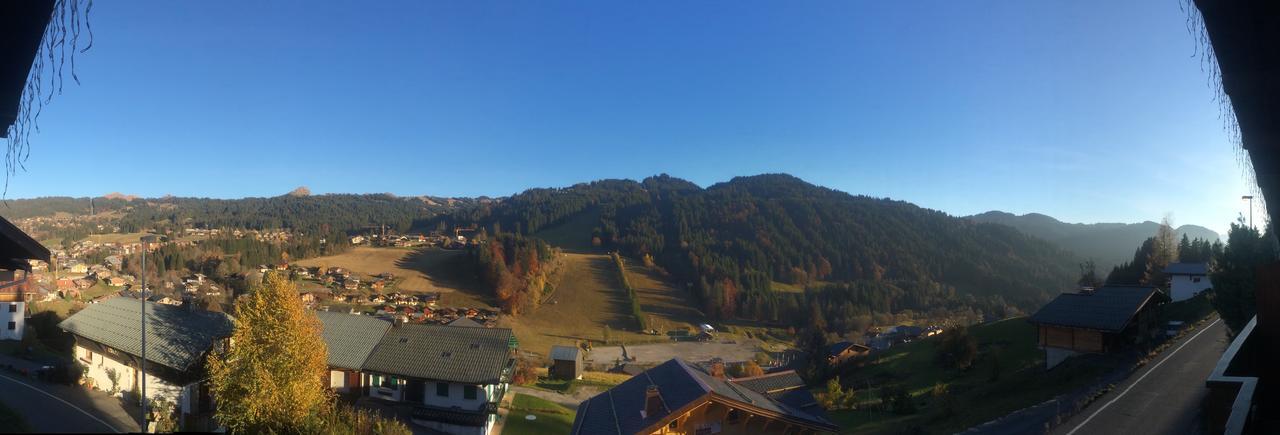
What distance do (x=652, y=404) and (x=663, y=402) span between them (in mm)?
359

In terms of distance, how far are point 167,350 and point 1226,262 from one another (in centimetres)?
3677

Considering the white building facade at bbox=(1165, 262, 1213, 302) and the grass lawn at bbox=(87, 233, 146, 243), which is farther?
the grass lawn at bbox=(87, 233, 146, 243)

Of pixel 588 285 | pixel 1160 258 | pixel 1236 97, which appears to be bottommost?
pixel 588 285

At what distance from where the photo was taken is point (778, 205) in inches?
6860

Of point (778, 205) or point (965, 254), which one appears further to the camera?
point (778, 205)

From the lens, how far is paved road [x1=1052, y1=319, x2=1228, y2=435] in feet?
41.9

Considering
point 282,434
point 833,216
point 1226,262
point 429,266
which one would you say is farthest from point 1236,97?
point 833,216

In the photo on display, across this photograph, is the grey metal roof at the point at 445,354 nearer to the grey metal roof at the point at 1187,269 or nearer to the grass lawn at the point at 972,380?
the grass lawn at the point at 972,380

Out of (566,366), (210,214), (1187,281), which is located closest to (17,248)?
(566,366)

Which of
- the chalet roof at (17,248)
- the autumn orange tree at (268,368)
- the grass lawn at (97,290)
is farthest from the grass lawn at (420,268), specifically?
the chalet roof at (17,248)

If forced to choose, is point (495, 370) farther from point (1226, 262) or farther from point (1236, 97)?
point (1226, 262)

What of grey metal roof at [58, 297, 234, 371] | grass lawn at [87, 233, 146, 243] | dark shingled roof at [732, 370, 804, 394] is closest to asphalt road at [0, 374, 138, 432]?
grey metal roof at [58, 297, 234, 371]

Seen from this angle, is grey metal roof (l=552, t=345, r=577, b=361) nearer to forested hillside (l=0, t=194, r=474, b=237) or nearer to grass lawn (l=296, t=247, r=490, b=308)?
grass lawn (l=296, t=247, r=490, b=308)

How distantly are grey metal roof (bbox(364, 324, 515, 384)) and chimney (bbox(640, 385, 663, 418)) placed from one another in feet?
33.5
